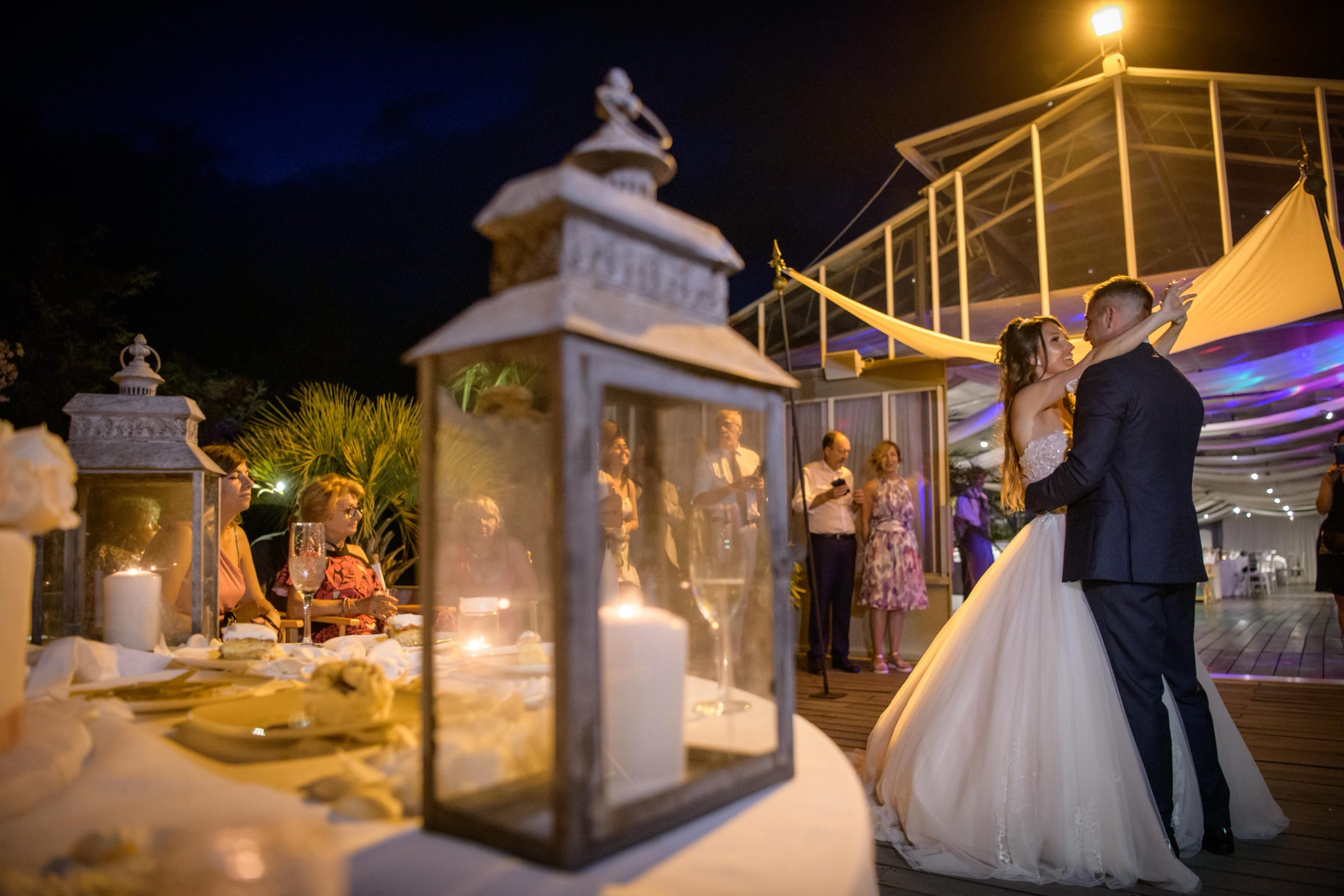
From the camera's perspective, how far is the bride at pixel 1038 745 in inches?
78.5

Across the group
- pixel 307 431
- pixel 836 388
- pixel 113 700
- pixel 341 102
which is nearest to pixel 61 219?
pixel 341 102

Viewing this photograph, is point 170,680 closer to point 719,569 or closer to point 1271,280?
point 719,569

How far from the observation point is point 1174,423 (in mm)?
2146

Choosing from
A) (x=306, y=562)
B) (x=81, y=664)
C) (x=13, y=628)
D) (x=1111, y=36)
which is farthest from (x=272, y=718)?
(x=1111, y=36)

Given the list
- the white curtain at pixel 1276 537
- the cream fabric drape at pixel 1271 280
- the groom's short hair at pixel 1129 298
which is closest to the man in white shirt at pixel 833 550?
the cream fabric drape at pixel 1271 280

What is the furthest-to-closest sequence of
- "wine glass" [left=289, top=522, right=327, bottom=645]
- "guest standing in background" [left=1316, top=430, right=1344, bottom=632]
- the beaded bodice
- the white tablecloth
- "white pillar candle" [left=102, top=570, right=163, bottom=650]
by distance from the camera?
"guest standing in background" [left=1316, top=430, right=1344, bottom=632], the beaded bodice, "wine glass" [left=289, top=522, right=327, bottom=645], "white pillar candle" [left=102, top=570, right=163, bottom=650], the white tablecloth

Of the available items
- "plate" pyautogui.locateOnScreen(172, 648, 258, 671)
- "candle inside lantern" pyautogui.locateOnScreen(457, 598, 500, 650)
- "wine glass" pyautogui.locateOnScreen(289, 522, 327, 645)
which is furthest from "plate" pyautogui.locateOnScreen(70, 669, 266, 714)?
"wine glass" pyautogui.locateOnScreen(289, 522, 327, 645)

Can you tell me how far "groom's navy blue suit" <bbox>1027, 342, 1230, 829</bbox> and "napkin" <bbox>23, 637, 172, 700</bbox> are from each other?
2.22 m

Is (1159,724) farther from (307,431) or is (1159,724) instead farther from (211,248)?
(211,248)

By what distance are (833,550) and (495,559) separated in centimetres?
494

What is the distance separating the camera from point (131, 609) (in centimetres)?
138

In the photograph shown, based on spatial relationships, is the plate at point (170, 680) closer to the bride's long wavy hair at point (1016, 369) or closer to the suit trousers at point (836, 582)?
the bride's long wavy hair at point (1016, 369)

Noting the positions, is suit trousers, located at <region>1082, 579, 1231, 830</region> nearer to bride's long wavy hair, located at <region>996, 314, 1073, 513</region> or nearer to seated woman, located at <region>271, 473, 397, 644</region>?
bride's long wavy hair, located at <region>996, 314, 1073, 513</region>

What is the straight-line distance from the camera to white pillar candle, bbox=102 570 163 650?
4.47ft
